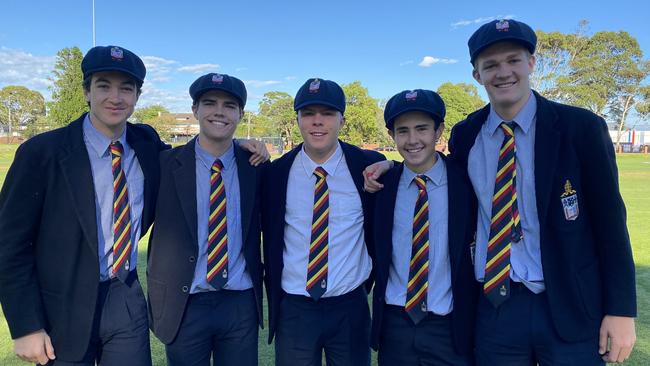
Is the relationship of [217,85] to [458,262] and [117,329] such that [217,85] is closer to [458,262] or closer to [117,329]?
[117,329]

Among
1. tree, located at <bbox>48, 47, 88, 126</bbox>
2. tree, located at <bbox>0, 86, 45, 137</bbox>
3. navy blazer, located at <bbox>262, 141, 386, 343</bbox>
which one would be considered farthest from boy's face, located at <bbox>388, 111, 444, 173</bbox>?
tree, located at <bbox>0, 86, 45, 137</bbox>

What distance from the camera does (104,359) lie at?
2832 millimetres

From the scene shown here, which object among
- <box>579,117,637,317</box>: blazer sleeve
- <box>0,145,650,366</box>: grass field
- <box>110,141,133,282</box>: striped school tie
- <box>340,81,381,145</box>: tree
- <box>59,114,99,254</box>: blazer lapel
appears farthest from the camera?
<box>340,81,381,145</box>: tree

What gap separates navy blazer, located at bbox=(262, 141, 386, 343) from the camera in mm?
3223

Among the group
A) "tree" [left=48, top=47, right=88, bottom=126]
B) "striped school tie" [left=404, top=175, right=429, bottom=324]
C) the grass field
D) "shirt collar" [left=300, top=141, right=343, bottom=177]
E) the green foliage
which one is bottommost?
the grass field

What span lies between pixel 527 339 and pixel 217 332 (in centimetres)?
201

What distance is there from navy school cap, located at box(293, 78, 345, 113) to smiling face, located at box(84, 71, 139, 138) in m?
1.20

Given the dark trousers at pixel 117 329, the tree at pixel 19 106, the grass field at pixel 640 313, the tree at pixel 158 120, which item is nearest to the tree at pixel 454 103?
the tree at pixel 158 120

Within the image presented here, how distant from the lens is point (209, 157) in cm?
331

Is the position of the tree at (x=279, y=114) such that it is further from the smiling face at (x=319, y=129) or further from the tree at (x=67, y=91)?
the smiling face at (x=319, y=129)

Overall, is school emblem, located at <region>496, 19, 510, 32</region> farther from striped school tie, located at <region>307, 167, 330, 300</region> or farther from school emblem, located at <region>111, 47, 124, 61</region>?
school emblem, located at <region>111, 47, 124, 61</region>

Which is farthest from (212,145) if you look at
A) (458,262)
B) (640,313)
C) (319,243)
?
(640,313)

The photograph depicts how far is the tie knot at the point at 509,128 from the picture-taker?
265cm

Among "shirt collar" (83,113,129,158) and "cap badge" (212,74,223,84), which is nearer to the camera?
"shirt collar" (83,113,129,158)
